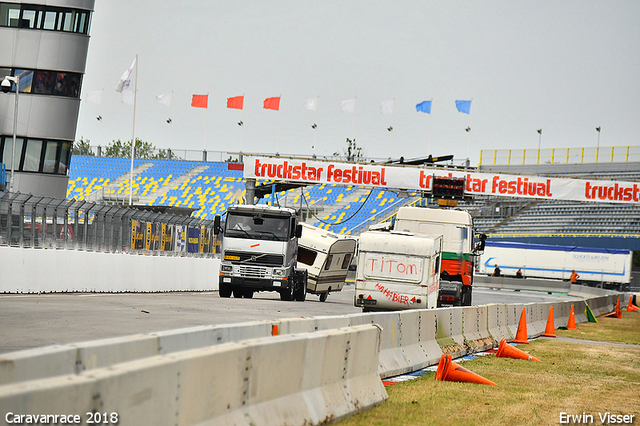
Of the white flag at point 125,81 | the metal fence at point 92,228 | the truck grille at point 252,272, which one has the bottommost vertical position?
the truck grille at point 252,272

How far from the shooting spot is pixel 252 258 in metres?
27.6

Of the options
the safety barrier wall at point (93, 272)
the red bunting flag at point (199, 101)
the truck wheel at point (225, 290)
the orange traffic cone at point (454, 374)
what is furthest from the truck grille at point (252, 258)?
the red bunting flag at point (199, 101)

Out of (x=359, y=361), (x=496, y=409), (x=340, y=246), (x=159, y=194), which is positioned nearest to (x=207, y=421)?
(x=359, y=361)

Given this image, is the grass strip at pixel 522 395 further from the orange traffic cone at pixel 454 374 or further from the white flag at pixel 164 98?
the white flag at pixel 164 98

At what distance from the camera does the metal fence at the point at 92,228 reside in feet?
71.6

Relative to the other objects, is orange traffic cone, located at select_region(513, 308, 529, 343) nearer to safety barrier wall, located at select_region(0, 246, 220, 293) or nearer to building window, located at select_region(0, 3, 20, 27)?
safety barrier wall, located at select_region(0, 246, 220, 293)

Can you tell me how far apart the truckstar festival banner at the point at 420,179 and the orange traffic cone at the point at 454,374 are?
32.1 m

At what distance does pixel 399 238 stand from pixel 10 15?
80.9 feet

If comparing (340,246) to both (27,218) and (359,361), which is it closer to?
(27,218)

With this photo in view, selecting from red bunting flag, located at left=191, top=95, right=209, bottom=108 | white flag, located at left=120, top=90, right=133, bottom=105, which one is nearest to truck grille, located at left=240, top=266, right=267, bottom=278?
white flag, located at left=120, top=90, right=133, bottom=105

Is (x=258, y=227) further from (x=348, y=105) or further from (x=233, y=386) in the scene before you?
(x=348, y=105)

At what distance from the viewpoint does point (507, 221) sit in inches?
2867

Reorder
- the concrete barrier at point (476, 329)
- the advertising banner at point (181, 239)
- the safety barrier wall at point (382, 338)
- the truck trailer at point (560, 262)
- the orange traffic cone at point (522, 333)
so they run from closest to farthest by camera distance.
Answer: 1. the safety barrier wall at point (382, 338)
2. the concrete barrier at point (476, 329)
3. the orange traffic cone at point (522, 333)
4. the advertising banner at point (181, 239)
5. the truck trailer at point (560, 262)

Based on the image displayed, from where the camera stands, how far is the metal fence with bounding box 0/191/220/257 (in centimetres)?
2183
